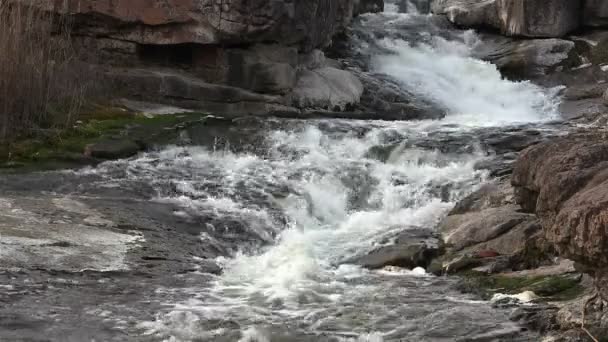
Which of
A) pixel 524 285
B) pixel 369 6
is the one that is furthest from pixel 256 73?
pixel 369 6

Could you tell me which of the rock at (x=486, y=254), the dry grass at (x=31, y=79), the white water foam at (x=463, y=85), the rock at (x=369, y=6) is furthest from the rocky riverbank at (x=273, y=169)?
the rock at (x=369, y=6)

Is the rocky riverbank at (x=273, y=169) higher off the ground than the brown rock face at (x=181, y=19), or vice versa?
the brown rock face at (x=181, y=19)

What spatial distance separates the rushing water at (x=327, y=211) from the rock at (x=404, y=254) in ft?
0.82

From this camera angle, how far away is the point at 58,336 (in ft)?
23.0

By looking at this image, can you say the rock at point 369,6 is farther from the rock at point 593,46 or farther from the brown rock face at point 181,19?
the brown rock face at point 181,19

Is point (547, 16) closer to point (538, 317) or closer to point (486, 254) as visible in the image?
point (486, 254)

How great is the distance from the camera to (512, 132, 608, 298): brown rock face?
19.2 ft

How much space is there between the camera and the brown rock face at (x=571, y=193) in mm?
5863

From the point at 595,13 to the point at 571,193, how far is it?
1951 centimetres

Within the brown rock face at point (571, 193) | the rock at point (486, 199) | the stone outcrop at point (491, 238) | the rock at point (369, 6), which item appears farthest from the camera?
the rock at point (369, 6)

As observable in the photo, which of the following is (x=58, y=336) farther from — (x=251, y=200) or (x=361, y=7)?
(x=361, y=7)

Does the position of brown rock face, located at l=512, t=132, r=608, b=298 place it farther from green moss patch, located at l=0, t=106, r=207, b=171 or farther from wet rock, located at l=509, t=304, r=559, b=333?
green moss patch, located at l=0, t=106, r=207, b=171

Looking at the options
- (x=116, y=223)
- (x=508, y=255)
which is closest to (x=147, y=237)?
(x=116, y=223)

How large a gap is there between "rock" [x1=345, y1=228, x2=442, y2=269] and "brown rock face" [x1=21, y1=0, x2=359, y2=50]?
9350 millimetres
